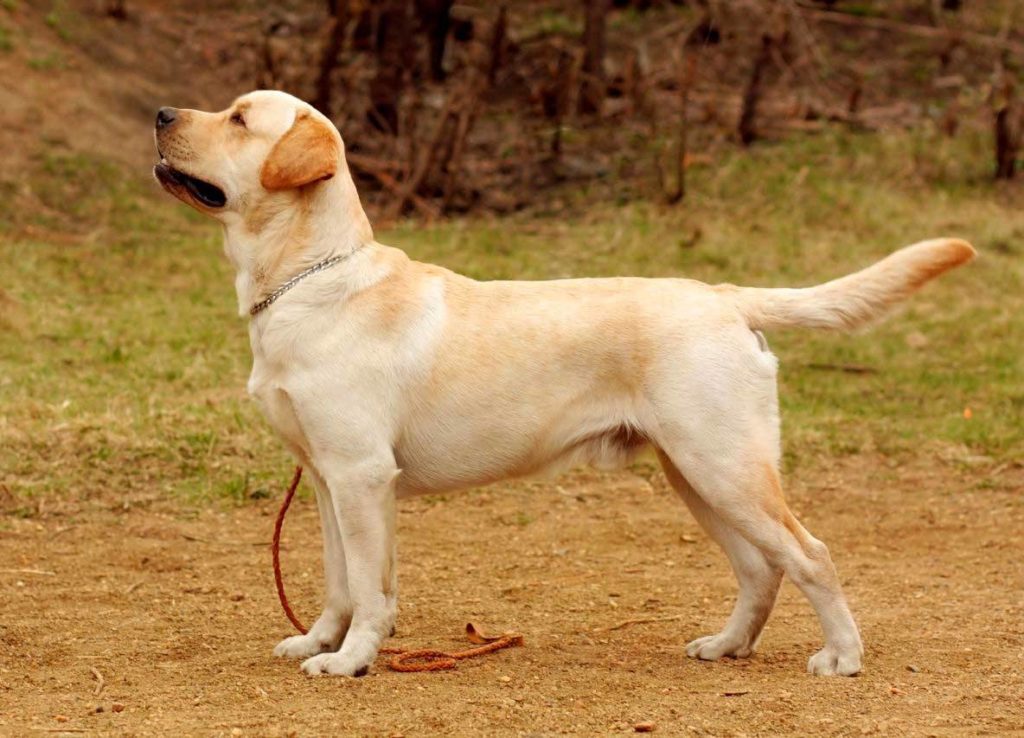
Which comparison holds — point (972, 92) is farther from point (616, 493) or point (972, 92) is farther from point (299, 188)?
point (299, 188)

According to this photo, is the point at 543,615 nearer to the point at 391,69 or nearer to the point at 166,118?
the point at 166,118

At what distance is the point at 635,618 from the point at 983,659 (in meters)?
1.48

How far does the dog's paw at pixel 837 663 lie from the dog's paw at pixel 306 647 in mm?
1809

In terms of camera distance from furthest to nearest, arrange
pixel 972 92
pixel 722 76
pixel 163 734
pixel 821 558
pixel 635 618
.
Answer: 1. pixel 722 76
2. pixel 972 92
3. pixel 635 618
4. pixel 821 558
5. pixel 163 734

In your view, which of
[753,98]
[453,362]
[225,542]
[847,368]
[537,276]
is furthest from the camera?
[753,98]

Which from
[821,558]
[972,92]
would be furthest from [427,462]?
[972,92]

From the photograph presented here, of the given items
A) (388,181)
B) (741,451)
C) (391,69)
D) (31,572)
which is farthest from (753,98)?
(741,451)

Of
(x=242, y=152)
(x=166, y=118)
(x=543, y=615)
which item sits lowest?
(x=543, y=615)

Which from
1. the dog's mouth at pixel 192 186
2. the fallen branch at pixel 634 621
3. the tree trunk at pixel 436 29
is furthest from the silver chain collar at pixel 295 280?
the tree trunk at pixel 436 29

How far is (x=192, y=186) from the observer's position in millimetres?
5332

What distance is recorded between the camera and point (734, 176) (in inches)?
574

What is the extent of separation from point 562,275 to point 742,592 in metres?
6.63

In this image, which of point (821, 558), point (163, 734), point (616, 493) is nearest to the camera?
point (163, 734)

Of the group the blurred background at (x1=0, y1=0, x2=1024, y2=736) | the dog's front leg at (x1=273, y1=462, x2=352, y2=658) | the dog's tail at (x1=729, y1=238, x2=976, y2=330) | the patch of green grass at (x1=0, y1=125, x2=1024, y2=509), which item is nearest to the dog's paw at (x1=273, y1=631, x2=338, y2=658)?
the dog's front leg at (x1=273, y1=462, x2=352, y2=658)
